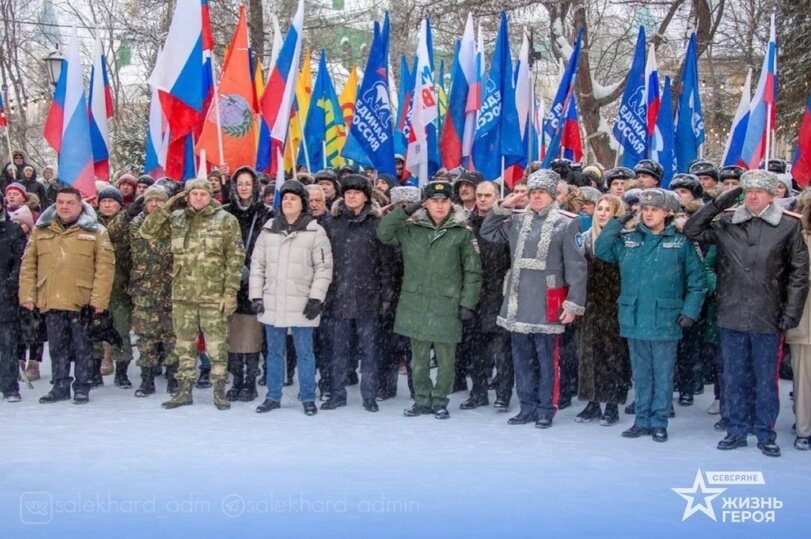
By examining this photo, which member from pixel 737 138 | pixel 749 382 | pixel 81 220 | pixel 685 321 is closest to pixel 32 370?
pixel 81 220

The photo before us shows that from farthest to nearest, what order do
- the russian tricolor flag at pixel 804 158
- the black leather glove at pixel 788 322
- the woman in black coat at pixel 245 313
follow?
the russian tricolor flag at pixel 804 158 → the woman in black coat at pixel 245 313 → the black leather glove at pixel 788 322

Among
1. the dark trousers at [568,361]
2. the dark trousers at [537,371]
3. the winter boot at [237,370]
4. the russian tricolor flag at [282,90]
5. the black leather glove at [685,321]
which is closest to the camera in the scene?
the black leather glove at [685,321]

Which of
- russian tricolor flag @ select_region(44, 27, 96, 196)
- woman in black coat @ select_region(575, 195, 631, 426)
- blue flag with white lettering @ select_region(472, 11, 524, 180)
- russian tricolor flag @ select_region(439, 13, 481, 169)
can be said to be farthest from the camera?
russian tricolor flag @ select_region(439, 13, 481, 169)

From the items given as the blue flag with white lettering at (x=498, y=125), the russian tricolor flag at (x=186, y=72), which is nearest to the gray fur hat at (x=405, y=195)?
the blue flag with white lettering at (x=498, y=125)

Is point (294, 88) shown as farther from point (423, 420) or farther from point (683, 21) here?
point (683, 21)

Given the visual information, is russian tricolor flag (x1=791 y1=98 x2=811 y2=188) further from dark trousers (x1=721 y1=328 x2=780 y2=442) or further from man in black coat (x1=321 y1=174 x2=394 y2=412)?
man in black coat (x1=321 y1=174 x2=394 y2=412)

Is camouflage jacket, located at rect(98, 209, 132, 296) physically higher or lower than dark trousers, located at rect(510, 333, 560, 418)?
higher

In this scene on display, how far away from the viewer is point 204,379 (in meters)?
8.52

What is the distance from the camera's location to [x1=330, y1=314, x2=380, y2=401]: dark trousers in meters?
7.65

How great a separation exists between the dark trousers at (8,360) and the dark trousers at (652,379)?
5.25 meters

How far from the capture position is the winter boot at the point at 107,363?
9.19 m

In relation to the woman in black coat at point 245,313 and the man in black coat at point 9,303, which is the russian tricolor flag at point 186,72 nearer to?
the woman in black coat at point 245,313

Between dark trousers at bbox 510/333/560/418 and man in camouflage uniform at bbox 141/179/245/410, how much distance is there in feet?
7.96

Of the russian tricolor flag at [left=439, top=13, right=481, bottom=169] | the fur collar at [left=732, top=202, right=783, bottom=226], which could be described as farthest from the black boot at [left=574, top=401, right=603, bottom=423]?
the russian tricolor flag at [left=439, top=13, right=481, bottom=169]
